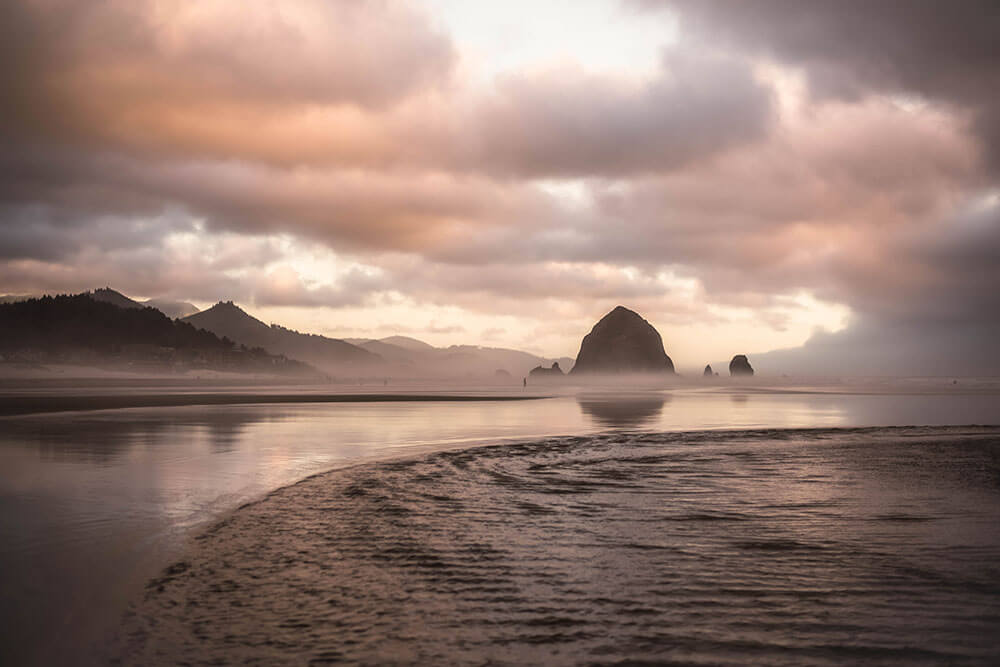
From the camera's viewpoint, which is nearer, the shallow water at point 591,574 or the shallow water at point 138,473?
the shallow water at point 591,574

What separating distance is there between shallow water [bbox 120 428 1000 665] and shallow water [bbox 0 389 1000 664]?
64 cm

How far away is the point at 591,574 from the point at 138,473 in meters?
12.9

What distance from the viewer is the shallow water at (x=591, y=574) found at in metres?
6.07

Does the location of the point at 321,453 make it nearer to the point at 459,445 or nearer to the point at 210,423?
the point at 459,445

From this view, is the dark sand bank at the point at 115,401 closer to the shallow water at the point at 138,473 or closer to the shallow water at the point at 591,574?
the shallow water at the point at 138,473

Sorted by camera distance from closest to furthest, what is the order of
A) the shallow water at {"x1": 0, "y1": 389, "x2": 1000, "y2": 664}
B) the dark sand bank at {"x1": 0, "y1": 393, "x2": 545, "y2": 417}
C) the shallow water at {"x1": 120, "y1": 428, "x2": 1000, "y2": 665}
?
the shallow water at {"x1": 120, "y1": 428, "x2": 1000, "y2": 665}
the shallow water at {"x1": 0, "y1": 389, "x2": 1000, "y2": 664}
the dark sand bank at {"x1": 0, "y1": 393, "x2": 545, "y2": 417}

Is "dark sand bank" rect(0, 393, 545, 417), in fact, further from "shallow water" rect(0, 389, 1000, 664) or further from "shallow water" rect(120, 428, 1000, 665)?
"shallow water" rect(120, 428, 1000, 665)

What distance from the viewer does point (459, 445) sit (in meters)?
23.5

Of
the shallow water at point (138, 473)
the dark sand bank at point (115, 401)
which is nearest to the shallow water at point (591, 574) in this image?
the shallow water at point (138, 473)

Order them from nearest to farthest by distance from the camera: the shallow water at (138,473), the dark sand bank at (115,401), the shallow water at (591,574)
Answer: the shallow water at (591,574) → the shallow water at (138,473) → the dark sand bank at (115,401)

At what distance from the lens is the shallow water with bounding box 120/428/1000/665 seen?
6.07 metres

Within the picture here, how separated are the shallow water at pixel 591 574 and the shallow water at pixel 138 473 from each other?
2.11 ft

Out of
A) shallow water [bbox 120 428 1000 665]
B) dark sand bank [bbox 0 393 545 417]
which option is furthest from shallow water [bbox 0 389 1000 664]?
dark sand bank [bbox 0 393 545 417]

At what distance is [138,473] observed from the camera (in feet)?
53.5
